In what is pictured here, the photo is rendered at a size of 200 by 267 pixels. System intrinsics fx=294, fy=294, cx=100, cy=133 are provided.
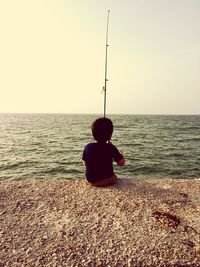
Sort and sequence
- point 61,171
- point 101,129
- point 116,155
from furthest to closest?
1. point 61,171
2. point 116,155
3. point 101,129

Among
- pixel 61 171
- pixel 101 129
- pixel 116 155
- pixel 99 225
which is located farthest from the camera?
pixel 61 171

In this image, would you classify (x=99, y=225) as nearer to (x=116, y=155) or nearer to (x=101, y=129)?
(x=116, y=155)

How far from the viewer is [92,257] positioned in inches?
182

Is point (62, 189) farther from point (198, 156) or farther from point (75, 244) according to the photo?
point (198, 156)

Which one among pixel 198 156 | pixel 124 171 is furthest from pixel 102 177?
pixel 198 156

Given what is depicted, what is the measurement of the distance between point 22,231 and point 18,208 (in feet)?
3.70

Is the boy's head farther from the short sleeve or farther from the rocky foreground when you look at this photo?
the rocky foreground

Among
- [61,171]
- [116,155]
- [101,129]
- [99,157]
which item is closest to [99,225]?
[99,157]

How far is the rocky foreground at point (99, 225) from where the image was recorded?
183 inches

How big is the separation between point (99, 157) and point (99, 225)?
6.91ft

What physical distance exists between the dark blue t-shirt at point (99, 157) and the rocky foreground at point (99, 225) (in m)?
0.49

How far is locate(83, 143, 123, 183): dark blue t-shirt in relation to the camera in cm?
736

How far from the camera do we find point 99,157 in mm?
7363

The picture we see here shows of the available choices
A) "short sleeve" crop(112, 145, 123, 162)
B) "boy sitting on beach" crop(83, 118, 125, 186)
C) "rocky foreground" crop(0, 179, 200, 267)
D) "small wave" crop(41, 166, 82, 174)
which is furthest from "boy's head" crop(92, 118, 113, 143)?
"small wave" crop(41, 166, 82, 174)
